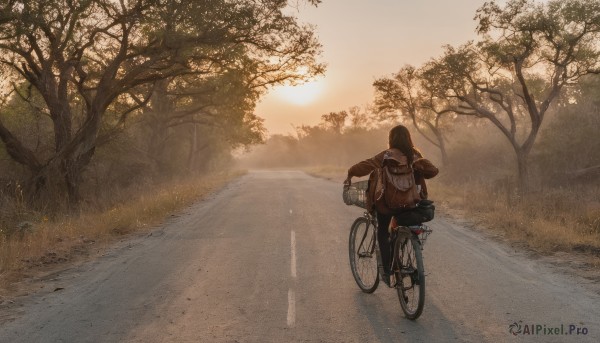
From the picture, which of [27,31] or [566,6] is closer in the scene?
[27,31]

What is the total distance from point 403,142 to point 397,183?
1.63ft

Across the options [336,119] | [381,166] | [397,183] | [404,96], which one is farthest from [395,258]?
[336,119]

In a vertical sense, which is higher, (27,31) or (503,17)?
(503,17)

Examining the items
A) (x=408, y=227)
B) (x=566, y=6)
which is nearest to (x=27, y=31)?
(x=408, y=227)

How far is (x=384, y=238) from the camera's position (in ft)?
19.9

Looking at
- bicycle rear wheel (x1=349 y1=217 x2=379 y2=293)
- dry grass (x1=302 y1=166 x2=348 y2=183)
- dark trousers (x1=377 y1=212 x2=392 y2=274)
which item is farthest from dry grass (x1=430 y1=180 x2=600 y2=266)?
dry grass (x1=302 y1=166 x2=348 y2=183)

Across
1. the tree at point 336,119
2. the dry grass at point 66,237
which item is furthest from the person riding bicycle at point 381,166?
the tree at point 336,119

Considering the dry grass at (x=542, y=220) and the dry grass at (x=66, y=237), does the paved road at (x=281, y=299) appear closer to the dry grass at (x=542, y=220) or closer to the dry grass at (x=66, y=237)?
the dry grass at (x=66, y=237)

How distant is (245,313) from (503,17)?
20.5 meters

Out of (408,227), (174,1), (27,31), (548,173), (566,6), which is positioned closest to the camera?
(408,227)

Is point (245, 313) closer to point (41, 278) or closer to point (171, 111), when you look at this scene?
point (41, 278)

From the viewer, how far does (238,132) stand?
45.1 metres

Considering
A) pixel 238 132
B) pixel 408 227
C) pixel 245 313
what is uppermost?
pixel 238 132

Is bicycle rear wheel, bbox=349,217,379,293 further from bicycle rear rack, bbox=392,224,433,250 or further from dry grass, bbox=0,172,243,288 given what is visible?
dry grass, bbox=0,172,243,288
